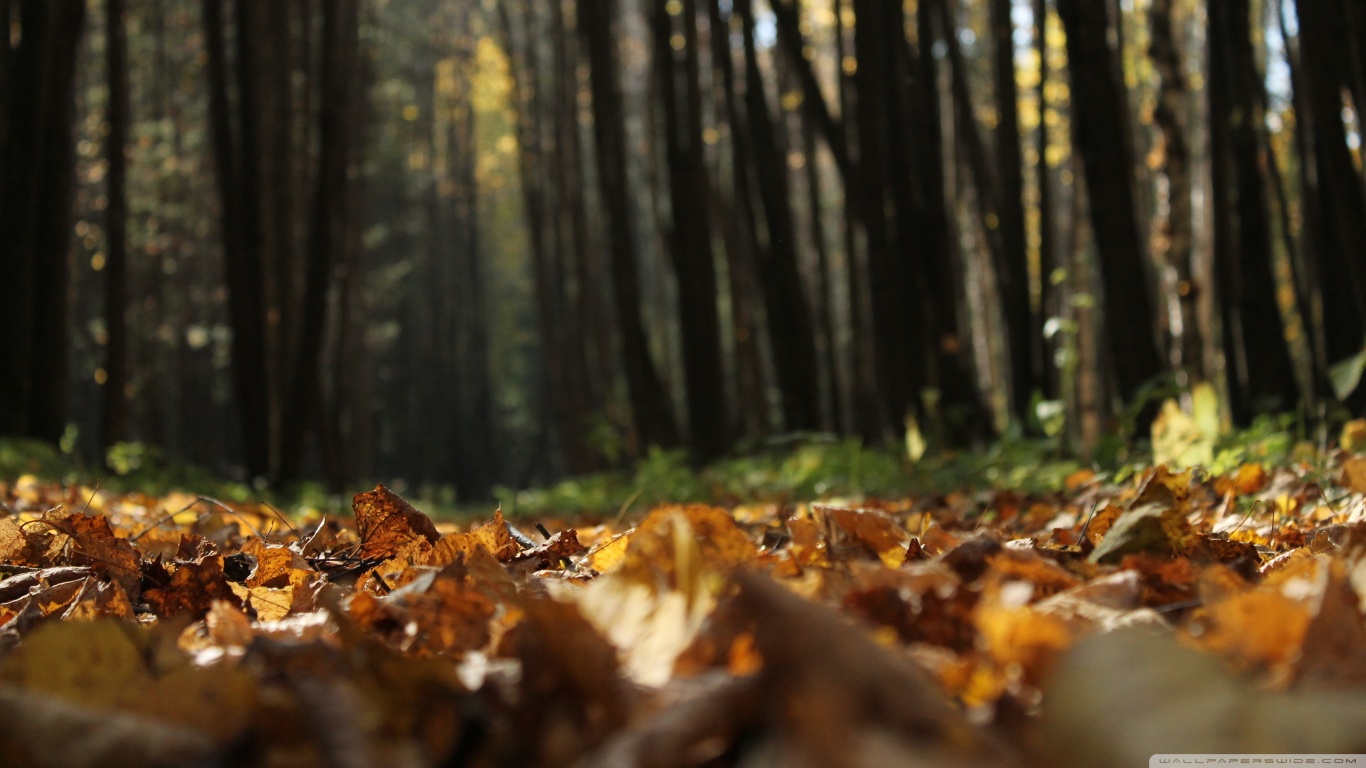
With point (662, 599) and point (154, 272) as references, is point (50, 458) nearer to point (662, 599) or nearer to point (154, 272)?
point (662, 599)

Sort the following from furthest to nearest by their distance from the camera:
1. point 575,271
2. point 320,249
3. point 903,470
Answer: point 575,271 → point 320,249 → point 903,470

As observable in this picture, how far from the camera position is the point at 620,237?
1206cm

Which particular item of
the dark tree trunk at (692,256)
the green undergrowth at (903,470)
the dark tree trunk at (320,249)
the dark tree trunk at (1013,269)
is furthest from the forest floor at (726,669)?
the dark tree trunk at (692,256)

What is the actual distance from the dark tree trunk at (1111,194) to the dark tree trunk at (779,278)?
4.19 meters

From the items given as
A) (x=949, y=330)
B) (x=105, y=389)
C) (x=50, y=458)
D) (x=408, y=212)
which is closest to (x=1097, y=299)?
(x=949, y=330)

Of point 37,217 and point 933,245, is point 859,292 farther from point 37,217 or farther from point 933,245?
point 37,217

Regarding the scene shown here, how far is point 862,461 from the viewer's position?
716 cm

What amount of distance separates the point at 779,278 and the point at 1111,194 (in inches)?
172

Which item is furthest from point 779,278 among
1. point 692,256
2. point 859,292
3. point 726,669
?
point 726,669

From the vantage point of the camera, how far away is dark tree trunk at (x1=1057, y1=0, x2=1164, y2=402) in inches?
235

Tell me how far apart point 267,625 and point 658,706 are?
2.66 feet

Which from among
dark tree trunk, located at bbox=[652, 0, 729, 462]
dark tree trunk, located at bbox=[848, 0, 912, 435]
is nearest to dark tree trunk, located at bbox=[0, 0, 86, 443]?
dark tree trunk, located at bbox=[652, 0, 729, 462]

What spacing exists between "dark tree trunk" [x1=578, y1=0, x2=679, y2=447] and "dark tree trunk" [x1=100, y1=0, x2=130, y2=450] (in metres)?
4.36

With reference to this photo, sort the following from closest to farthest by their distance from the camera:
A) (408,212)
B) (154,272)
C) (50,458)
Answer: (50,458), (154,272), (408,212)
